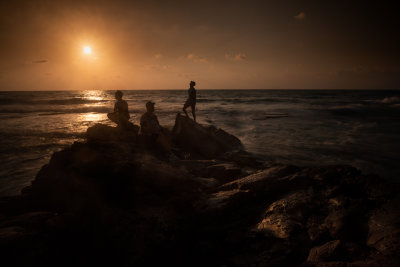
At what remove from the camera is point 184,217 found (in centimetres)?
342

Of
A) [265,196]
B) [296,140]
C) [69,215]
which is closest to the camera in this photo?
[69,215]

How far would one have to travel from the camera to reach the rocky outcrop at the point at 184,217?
2.52 metres

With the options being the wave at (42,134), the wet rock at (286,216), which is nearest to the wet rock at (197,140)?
the wet rock at (286,216)

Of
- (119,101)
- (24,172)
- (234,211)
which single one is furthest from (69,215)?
(24,172)

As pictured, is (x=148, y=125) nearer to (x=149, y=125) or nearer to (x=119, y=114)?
(x=149, y=125)

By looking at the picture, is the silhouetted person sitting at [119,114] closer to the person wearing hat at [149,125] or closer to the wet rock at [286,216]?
the person wearing hat at [149,125]

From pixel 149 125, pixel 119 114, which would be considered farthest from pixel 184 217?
pixel 119 114

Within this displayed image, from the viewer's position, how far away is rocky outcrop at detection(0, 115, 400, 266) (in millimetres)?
2518

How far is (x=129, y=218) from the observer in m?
3.06

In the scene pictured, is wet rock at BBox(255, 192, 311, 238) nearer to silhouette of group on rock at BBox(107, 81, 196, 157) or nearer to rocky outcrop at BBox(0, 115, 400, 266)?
rocky outcrop at BBox(0, 115, 400, 266)

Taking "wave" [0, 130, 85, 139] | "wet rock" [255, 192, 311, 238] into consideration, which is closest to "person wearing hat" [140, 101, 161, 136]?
"wet rock" [255, 192, 311, 238]

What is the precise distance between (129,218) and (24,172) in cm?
709

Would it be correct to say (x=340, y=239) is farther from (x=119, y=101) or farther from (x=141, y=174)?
(x=119, y=101)

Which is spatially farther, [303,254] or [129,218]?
[129,218]
